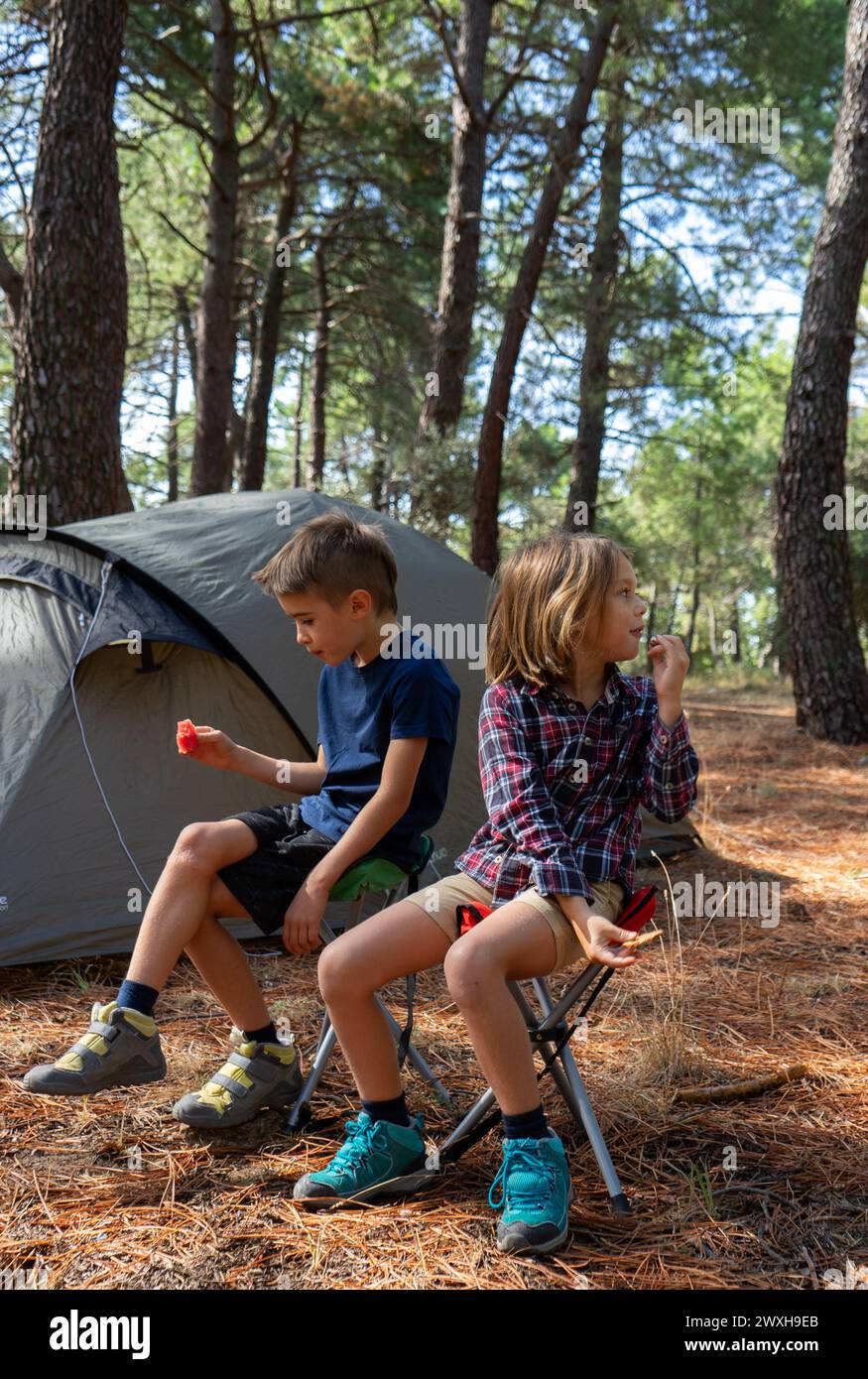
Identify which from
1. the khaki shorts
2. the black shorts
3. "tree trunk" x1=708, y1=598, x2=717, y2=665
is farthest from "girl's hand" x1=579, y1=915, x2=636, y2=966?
"tree trunk" x1=708, y1=598, x2=717, y2=665

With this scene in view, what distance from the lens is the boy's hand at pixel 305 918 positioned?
227cm

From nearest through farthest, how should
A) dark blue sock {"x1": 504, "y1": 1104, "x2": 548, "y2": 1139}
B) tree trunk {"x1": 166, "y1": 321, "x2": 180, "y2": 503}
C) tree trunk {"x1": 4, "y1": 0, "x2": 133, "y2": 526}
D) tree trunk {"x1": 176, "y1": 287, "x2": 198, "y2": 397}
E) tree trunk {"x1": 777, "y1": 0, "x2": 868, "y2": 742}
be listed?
dark blue sock {"x1": 504, "y1": 1104, "x2": 548, "y2": 1139}
tree trunk {"x1": 4, "y1": 0, "x2": 133, "y2": 526}
tree trunk {"x1": 777, "y1": 0, "x2": 868, "y2": 742}
tree trunk {"x1": 176, "y1": 287, "x2": 198, "y2": 397}
tree trunk {"x1": 166, "y1": 321, "x2": 180, "y2": 503}

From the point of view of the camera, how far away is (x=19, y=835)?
136 inches

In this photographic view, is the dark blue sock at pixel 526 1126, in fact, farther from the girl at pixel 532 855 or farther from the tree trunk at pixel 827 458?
the tree trunk at pixel 827 458

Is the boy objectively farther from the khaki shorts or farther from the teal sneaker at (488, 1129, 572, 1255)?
the teal sneaker at (488, 1129, 572, 1255)

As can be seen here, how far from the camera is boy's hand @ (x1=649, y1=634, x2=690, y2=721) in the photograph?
2.13m

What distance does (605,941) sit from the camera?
73.4 inches

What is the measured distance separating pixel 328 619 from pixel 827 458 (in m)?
5.92

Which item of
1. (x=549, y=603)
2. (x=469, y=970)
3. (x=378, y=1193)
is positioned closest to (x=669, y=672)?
(x=549, y=603)

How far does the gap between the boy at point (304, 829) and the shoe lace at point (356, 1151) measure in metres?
0.37

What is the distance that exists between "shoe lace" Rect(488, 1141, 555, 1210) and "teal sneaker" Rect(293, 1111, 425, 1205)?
26cm
